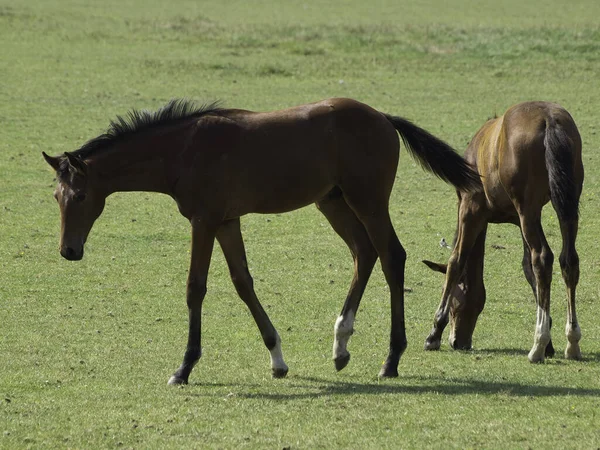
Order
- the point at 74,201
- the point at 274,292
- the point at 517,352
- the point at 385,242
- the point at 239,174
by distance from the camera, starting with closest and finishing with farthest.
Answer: the point at 74,201 < the point at 239,174 < the point at 385,242 < the point at 517,352 < the point at 274,292

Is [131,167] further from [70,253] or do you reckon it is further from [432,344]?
[432,344]

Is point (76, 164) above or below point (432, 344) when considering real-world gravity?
above

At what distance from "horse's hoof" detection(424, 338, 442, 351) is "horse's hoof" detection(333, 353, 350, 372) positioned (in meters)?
1.41

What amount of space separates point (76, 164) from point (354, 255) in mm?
2470

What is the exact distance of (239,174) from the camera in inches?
329

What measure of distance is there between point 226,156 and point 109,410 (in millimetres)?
2208

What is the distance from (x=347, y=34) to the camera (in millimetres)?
32562

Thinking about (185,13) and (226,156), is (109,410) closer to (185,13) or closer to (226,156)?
(226,156)

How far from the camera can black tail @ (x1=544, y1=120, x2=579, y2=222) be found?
8.54m

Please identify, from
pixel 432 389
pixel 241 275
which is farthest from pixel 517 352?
pixel 241 275

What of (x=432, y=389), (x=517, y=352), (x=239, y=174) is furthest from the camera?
(x=517, y=352)

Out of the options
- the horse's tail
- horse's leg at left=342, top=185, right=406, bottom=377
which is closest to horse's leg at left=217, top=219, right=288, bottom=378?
horse's leg at left=342, top=185, right=406, bottom=377

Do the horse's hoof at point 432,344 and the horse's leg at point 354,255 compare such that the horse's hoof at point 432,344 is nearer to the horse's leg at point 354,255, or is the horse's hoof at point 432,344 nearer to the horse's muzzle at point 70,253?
the horse's leg at point 354,255

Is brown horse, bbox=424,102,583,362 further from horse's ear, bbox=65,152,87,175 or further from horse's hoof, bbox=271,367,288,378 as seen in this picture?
horse's ear, bbox=65,152,87,175
